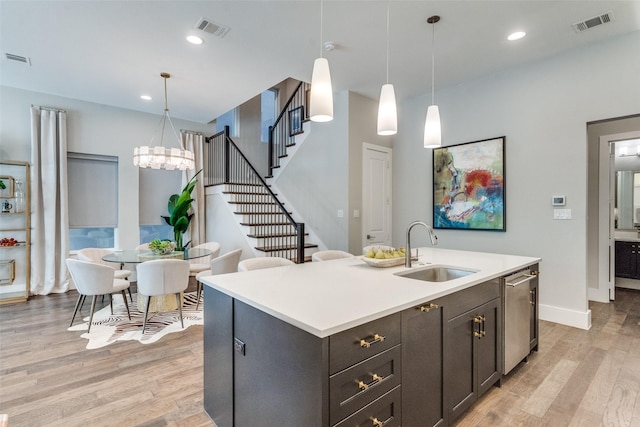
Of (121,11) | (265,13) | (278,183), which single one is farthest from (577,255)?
(121,11)

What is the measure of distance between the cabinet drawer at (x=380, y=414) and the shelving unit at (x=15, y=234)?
5.59 meters

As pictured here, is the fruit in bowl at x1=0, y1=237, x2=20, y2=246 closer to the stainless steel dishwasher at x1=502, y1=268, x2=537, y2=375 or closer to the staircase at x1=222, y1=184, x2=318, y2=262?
the staircase at x1=222, y1=184, x2=318, y2=262

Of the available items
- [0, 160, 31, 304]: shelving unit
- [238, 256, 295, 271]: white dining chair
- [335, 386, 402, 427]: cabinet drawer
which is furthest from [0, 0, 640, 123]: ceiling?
[335, 386, 402, 427]: cabinet drawer

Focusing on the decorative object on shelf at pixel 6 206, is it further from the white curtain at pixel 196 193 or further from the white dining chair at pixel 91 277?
the white curtain at pixel 196 193

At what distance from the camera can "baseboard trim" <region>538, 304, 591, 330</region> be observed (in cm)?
353

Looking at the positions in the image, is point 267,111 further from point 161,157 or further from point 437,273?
point 437,273

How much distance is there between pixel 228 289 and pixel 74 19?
3.22 metres

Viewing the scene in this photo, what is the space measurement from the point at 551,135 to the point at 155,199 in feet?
21.4

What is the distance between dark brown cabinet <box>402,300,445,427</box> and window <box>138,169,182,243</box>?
231 inches

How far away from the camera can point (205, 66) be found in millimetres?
3949

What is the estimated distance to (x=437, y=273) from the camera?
2.52 m

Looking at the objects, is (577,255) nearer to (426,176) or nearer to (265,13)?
(426,176)

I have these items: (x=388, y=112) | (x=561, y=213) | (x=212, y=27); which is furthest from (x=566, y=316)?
(x=212, y=27)

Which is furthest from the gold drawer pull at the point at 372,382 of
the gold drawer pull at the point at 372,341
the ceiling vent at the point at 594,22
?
the ceiling vent at the point at 594,22
